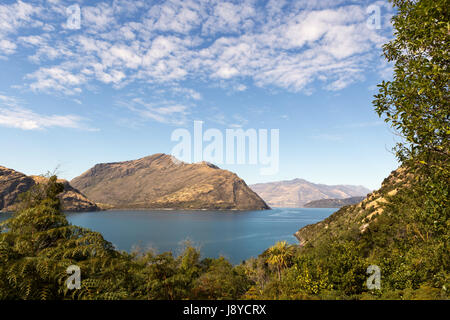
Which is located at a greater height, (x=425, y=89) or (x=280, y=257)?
(x=425, y=89)

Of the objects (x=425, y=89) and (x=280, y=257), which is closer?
(x=425, y=89)

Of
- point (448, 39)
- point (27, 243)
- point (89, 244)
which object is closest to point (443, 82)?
point (448, 39)

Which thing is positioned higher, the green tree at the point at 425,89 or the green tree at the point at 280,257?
the green tree at the point at 425,89

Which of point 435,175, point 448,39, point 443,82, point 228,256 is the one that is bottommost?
point 228,256

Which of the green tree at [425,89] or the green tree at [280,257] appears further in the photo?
the green tree at [280,257]

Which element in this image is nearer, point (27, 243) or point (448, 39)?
point (27, 243)

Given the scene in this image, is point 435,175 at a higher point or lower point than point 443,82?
lower

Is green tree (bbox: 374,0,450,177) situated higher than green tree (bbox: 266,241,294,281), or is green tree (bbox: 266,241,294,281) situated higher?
green tree (bbox: 374,0,450,177)

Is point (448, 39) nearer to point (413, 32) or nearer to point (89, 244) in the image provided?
point (413, 32)

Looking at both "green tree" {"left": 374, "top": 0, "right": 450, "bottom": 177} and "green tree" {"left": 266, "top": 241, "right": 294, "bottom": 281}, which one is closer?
"green tree" {"left": 374, "top": 0, "right": 450, "bottom": 177}

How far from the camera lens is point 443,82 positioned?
18.7 feet
